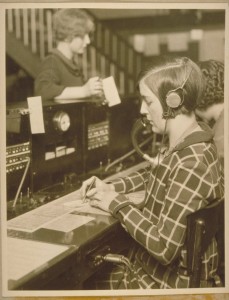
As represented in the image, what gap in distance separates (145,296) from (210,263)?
0.70 feet

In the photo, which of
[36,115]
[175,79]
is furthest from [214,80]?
[36,115]

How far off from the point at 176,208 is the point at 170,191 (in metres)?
0.05

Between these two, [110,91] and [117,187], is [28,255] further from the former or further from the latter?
[110,91]

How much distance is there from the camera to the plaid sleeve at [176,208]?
1127 millimetres

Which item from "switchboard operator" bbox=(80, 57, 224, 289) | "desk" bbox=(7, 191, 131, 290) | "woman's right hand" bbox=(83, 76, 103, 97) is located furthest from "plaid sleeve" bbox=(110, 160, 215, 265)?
"woman's right hand" bbox=(83, 76, 103, 97)

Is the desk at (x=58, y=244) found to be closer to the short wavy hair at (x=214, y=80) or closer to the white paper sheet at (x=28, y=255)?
the white paper sheet at (x=28, y=255)

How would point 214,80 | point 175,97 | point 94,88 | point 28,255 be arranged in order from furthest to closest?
point 94,88
point 214,80
point 175,97
point 28,255

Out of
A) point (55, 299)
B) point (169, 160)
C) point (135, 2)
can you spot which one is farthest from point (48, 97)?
point (55, 299)

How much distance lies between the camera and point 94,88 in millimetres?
1660

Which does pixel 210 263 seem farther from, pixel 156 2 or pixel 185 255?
pixel 156 2

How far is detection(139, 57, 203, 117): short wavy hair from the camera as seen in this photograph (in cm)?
122

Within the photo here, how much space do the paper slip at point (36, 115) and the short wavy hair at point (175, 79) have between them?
349 millimetres

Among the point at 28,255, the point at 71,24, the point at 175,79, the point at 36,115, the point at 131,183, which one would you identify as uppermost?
the point at 71,24

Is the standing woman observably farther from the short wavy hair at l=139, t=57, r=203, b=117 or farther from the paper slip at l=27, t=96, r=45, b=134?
the short wavy hair at l=139, t=57, r=203, b=117
